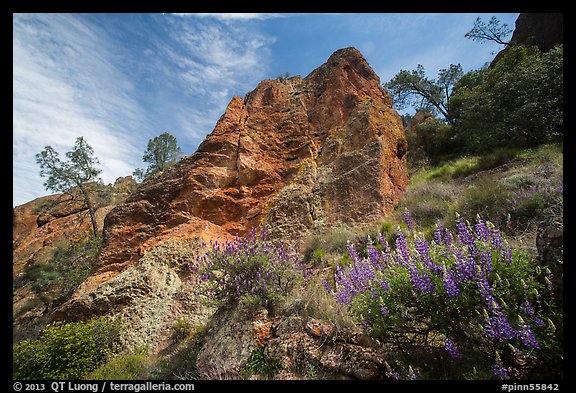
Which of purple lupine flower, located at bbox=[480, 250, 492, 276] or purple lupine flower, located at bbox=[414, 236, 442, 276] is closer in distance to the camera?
purple lupine flower, located at bbox=[480, 250, 492, 276]

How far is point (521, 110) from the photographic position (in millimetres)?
10234

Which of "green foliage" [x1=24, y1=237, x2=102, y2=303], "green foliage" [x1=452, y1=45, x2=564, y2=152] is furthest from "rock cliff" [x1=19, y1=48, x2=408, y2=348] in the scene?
"green foliage" [x1=24, y1=237, x2=102, y2=303]

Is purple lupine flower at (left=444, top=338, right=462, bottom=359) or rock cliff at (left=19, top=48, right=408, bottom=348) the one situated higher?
rock cliff at (left=19, top=48, right=408, bottom=348)

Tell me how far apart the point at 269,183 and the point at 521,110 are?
961 cm

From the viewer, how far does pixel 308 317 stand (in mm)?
4012

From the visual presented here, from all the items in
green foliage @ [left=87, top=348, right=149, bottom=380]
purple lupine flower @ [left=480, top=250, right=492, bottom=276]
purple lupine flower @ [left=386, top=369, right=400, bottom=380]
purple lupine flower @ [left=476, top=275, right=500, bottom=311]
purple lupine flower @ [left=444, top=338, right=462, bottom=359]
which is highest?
purple lupine flower @ [left=480, top=250, right=492, bottom=276]

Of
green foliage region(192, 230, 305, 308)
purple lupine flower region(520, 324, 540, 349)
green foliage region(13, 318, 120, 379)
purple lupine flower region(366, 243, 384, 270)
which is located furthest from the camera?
green foliage region(13, 318, 120, 379)

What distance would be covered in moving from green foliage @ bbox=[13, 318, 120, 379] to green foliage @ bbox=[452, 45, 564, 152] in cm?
1408

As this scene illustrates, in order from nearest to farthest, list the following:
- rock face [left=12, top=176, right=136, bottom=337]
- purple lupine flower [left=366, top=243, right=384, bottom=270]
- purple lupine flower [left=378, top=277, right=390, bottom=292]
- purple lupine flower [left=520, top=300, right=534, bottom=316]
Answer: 1. purple lupine flower [left=520, top=300, right=534, bottom=316]
2. purple lupine flower [left=378, top=277, right=390, bottom=292]
3. purple lupine flower [left=366, top=243, right=384, bottom=270]
4. rock face [left=12, top=176, right=136, bottom=337]

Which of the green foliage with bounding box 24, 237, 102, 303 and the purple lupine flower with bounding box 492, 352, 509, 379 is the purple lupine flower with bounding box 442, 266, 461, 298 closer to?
the purple lupine flower with bounding box 492, 352, 509, 379

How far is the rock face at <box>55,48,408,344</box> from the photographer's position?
313 inches

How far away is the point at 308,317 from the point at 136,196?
28.9ft

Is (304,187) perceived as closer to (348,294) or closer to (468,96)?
(348,294)
